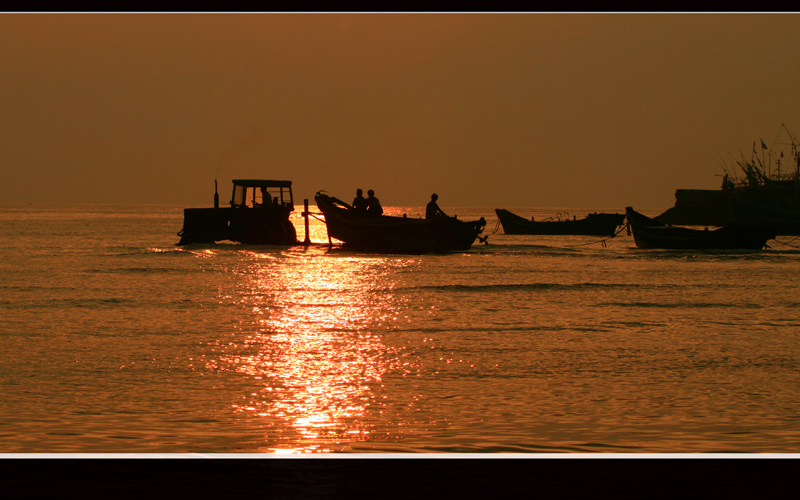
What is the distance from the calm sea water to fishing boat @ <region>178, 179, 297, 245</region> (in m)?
18.5

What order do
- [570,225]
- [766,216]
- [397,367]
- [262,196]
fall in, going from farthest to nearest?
[570,225] → [766,216] → [262,196] → [397,367]

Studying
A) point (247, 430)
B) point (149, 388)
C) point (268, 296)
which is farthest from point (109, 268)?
point (247, 430)

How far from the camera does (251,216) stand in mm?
45156

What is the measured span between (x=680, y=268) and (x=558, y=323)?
2011 centimetres

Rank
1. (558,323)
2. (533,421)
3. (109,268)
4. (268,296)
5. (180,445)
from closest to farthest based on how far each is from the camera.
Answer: (180,445) < (533,421) < (558,323) < (268,296) < (109,268)

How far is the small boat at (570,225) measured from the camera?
7825 centimetres

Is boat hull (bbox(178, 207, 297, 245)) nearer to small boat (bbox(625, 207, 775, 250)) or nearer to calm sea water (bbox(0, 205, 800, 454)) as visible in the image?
calm sea water (bbox(0, 205, 800, 454))

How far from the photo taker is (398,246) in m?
42.4

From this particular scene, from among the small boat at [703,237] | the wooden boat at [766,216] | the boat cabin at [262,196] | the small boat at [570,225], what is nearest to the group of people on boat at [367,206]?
the boat cabin at [262,196]

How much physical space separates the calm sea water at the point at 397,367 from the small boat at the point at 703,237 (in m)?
Answer: 20.0

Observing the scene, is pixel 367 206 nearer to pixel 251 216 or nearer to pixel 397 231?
pixel 397 231

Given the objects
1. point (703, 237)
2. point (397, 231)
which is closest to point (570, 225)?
point (703, 237)

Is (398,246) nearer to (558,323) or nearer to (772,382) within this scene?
(558,323)

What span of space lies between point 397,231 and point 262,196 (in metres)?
8.34
